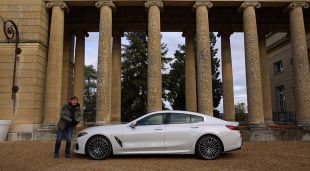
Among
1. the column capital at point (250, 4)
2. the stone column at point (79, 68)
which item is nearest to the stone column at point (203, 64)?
the column capital at point (250, 4)

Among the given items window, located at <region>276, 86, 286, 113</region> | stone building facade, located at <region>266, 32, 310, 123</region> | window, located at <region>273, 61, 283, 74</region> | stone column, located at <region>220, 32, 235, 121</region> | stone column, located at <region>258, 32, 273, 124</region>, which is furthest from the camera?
window, located at <region>273, 61, 283, 74</region>

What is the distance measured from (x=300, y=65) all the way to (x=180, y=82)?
21523 millimetres

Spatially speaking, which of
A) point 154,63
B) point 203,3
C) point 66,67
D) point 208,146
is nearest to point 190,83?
point 154,63

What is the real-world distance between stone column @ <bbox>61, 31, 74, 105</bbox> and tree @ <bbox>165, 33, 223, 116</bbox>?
1573 cm

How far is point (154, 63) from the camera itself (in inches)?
701

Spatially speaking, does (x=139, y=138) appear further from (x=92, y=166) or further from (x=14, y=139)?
(x=14, y=139)

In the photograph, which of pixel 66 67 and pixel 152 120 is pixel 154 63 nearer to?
pixel 66 67

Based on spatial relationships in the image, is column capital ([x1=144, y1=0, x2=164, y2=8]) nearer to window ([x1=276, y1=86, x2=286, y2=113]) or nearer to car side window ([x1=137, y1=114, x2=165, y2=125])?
car side window ([x1=137, y1=114, x2=165, y2=125])

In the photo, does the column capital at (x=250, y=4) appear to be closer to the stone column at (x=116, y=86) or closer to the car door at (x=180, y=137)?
the stone column at (x=116, y=86)

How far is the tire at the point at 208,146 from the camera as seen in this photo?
9.45 m

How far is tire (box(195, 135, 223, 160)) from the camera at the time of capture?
9453 millimetres

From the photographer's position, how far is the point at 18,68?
→ 17.2m

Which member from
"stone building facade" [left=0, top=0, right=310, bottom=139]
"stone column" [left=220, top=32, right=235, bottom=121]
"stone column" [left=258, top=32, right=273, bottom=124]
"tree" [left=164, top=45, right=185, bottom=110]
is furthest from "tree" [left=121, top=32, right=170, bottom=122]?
"stone building facade" [left=0, top=0, right=310, bottom=139]

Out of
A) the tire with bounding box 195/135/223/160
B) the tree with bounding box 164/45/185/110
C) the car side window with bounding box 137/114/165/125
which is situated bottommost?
the tire with bounding box 195/135/223/160
